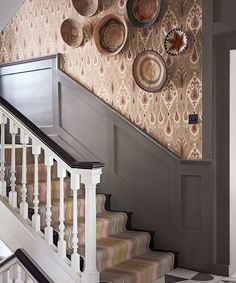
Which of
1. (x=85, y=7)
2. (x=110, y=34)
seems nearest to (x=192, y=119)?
(x=110, y=34)

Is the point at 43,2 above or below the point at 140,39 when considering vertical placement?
above

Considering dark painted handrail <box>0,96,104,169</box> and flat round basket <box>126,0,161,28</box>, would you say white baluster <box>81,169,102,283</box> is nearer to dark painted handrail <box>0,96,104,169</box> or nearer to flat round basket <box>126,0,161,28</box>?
dark painted handrail <box>0,96,104,169</box>

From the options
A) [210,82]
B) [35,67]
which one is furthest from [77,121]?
[210,82]

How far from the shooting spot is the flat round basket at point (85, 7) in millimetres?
4676

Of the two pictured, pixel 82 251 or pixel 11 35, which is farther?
pixel 11 35

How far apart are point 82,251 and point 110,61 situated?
82.0 inches

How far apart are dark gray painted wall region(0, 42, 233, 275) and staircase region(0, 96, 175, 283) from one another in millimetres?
196

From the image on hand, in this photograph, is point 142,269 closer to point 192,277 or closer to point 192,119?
point 192,277

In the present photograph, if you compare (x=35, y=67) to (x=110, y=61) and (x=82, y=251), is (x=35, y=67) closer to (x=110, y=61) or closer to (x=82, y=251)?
(x=110, y=61)

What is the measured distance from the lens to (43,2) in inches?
202

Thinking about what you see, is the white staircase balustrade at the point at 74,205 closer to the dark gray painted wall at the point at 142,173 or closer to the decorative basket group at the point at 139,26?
the dark gray painted wall at the point at 142,173

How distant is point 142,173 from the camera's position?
14.2ft

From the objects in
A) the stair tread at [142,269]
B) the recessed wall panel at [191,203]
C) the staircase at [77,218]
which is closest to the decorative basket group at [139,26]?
the recessed wall panel at [191,203]

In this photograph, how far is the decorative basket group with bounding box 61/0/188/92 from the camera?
4.13 meters
